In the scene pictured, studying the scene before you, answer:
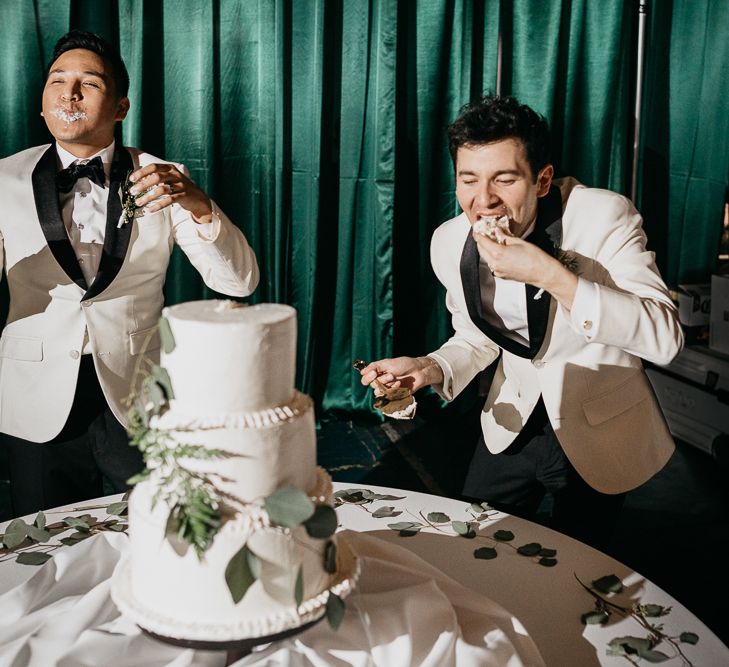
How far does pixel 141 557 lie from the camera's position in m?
1.19

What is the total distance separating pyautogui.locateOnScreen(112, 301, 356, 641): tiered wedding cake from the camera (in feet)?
3.67

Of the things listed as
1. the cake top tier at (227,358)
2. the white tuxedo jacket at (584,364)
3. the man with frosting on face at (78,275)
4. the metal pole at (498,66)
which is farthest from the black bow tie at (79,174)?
the metal pole at (498,66)

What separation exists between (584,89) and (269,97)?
1.47m

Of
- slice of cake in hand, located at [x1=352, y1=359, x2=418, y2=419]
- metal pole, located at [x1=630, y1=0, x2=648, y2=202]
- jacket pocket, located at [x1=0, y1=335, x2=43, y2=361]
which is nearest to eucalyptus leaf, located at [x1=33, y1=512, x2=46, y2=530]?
jacket pocket, located at [x1=0, y1=335, x2=43, y2=361]

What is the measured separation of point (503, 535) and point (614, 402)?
1.58 ft

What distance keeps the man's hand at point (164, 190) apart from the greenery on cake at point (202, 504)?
70 cm

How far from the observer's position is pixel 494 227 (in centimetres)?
189

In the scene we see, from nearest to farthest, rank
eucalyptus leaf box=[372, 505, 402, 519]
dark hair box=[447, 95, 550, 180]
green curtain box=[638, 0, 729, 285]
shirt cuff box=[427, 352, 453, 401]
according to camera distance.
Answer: eucalyptus leaf box=[372, 505, 402, 519]
dark hair box=[447, 95, 550, 180]
shirt cuff box=[427, 352, 453, 401]
green curtain box=[638, 0, 729, 285]

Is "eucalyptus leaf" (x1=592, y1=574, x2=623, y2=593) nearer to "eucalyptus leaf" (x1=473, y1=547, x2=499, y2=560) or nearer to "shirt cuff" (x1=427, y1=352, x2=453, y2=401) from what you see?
"eucalyptus leaf" (x1=473, y1=547, x2=499, y2=560)

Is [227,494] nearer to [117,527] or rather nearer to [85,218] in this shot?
[117,527]

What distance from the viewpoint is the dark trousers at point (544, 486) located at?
2.13m

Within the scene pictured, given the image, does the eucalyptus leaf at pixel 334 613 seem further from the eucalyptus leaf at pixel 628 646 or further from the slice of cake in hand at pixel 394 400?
the slice of cake in hand at pixel 394 400

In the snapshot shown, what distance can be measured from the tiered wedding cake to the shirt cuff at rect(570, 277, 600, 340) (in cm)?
74

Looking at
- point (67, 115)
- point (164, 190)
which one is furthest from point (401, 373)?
point (67, 115)
